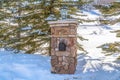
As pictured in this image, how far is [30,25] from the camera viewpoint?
12.3 m

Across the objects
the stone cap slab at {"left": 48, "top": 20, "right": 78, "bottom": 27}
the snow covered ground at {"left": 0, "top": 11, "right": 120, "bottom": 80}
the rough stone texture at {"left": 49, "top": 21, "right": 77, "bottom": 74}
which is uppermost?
the stone cap slab at {"left": 48, "top": 20, "right": 78, "bottom": 27}

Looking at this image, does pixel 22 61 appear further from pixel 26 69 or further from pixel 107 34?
pixel 107 34

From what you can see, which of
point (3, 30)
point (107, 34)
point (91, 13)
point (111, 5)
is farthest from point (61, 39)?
point (91, 13)

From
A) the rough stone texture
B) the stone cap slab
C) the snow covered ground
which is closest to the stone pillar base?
the rough stone texture

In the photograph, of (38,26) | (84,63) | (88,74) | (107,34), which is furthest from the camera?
(107,34)

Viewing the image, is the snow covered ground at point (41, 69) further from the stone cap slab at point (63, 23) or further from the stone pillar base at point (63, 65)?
the stone cap slab at point (63, 23)

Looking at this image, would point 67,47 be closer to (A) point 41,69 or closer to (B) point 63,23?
(B) point 63,23

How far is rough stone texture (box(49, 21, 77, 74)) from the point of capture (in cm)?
887

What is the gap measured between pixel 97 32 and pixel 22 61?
43.4 feet

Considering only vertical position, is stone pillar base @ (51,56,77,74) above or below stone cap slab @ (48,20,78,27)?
below

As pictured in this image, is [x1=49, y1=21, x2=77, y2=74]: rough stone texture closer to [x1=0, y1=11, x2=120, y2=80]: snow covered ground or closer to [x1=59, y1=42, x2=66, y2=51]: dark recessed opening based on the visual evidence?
[x1=59, y1=42, x2=66, y2=51]: dark recessed opening

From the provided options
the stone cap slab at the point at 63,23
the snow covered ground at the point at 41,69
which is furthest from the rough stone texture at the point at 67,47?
the snow covered ground at the point at 41,69

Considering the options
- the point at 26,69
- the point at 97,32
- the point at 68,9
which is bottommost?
the point at 97,32

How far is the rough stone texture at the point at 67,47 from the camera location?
29.1 ft
